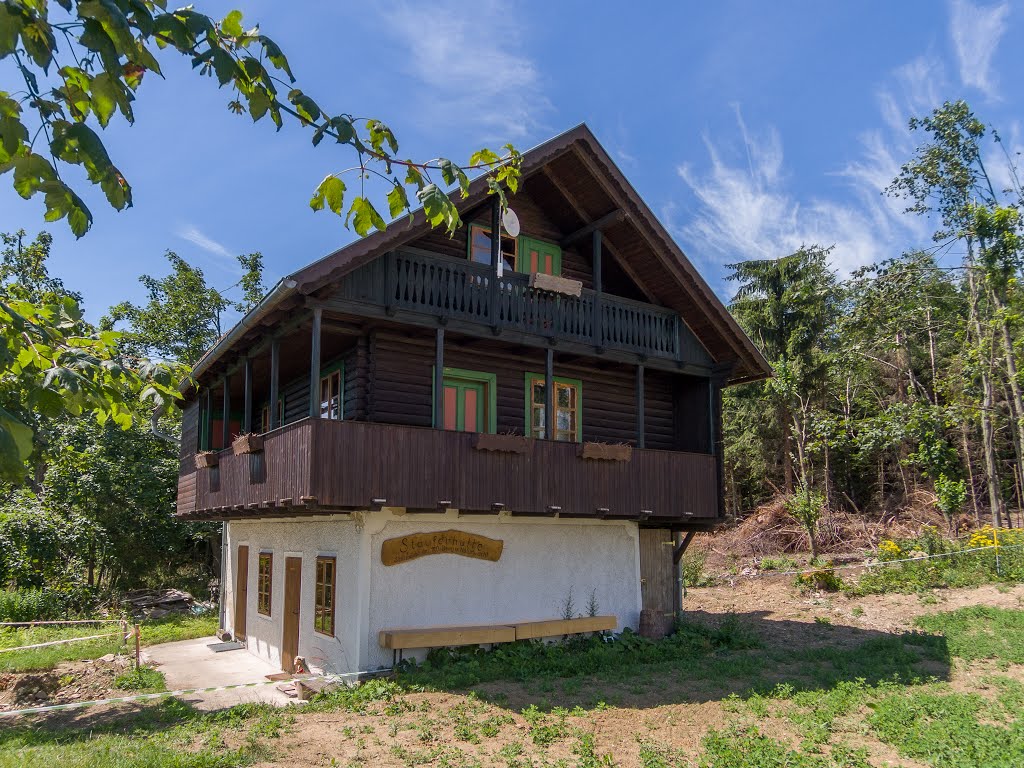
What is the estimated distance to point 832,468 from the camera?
135 feet

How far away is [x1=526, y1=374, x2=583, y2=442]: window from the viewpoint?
664 inches

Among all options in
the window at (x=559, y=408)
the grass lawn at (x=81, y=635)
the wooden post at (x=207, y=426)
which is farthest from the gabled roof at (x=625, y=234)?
the grass lawn at (x=81, y=635)

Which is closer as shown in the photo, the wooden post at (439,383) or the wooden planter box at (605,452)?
the wooden post at (439,383)

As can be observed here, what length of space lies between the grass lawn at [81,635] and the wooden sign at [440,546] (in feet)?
25.9

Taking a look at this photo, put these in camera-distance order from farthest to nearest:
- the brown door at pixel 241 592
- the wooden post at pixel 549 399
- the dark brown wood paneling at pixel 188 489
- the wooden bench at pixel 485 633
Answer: the brown door at pixel 241 592, the dark brown wood paneling at pixel 188 489, the wooden post at pixel 549 399, the wooden bench at pixel 485 633

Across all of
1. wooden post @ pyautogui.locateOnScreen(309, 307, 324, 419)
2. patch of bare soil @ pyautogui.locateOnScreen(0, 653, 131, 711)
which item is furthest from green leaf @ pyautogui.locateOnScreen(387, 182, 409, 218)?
patch of bare soil @ pyautogui.locateOnScreen(0, 653, 131, 711)

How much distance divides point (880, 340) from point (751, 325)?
33.9 ft

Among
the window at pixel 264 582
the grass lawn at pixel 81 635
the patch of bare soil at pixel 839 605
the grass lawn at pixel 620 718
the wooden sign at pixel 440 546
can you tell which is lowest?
the grass lawn at pixel 81 635

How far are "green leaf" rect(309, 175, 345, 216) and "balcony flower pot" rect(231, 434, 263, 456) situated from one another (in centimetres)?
1086

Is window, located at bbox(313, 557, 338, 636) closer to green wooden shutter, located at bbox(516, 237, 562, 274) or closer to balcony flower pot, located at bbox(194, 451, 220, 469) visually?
balcony flower pot, located at bbox(194, 451, 220, 469)

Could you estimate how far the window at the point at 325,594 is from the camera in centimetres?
1407

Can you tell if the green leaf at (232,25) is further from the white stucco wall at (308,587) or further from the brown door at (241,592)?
the brown door at (241,592)

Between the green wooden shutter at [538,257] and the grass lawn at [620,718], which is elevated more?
the green wooden shutter at [538,257]

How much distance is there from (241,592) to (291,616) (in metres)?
4.28
